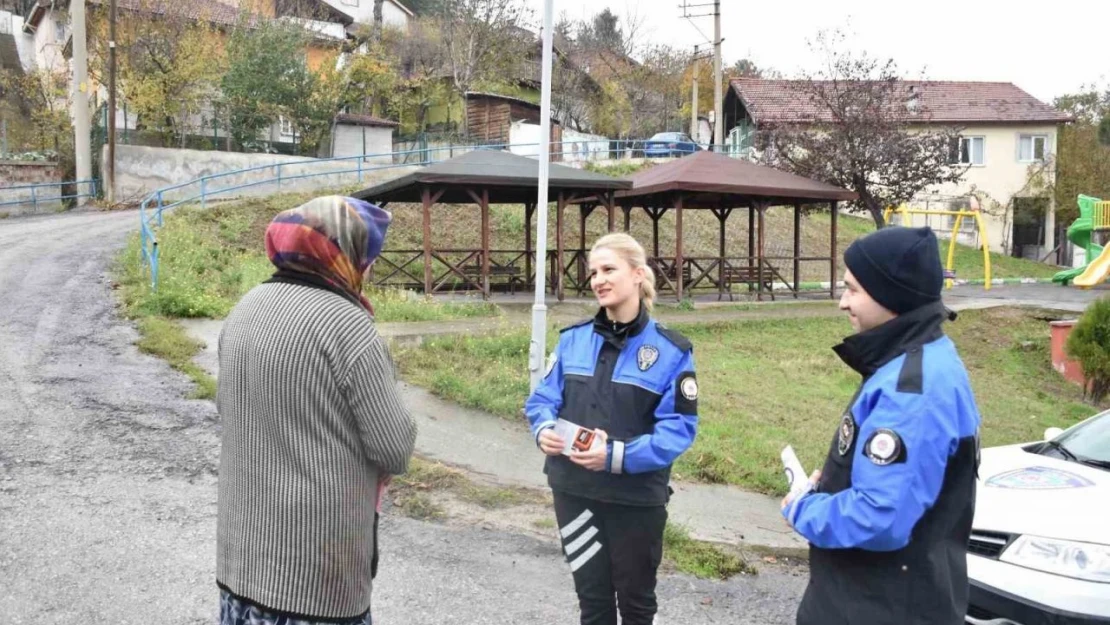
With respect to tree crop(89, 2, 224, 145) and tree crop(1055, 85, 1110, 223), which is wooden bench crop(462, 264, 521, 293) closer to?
tree crop(89, 2, 224, 145)

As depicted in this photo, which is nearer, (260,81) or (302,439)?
(302,439)

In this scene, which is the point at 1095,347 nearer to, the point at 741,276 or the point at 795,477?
the point at 741,276

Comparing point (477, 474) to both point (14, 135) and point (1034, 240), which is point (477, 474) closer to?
point (14, 135)

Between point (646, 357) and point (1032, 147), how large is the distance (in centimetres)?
3976

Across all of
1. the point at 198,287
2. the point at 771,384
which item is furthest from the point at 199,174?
the point at 771,384

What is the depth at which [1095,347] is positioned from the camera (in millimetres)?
12266

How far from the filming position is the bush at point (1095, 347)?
12195 mm

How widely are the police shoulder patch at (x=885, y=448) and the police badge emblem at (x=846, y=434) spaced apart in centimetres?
11

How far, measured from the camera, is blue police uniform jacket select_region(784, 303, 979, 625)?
2188mm

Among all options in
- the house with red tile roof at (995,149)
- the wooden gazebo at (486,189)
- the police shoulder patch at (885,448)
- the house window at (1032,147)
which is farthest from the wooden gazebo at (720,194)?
the house window at (1032,147)

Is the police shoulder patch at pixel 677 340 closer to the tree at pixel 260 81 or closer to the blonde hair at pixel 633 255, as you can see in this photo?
the blonde hair at pixel 633 255

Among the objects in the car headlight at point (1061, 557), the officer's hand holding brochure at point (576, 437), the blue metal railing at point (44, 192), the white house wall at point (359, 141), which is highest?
the white house wall at point (359, 141)

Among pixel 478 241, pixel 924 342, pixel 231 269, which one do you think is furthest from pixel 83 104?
pixel 924 342

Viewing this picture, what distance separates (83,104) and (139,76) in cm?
498
